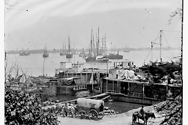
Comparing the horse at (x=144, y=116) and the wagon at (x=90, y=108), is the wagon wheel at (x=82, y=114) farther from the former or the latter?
the horse at (x=144, y=116)

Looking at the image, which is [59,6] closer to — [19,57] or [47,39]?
[47,39]

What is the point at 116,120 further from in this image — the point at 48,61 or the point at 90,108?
the point at 48,61

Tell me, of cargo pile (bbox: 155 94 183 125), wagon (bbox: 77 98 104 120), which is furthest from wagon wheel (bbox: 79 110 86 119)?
cargo pile (bbox: 155 94 183 125)

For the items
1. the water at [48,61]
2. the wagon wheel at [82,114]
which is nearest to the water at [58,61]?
the water at [48,61]

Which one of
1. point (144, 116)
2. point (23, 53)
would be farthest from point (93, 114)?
point (23, 53)

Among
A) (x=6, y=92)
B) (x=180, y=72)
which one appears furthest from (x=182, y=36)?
(x=6, y=92)

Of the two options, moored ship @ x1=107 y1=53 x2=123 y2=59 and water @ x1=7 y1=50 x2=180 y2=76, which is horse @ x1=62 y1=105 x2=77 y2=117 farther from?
moored ship @ x1=107 y1=53 x2=123 y2=59
